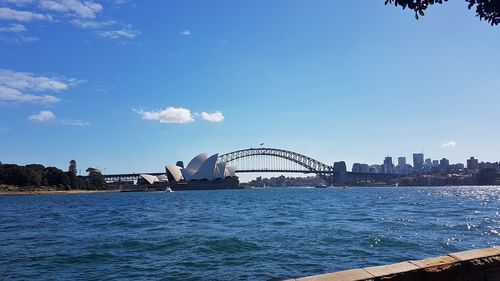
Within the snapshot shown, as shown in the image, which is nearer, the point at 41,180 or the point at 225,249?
the point at 225,249

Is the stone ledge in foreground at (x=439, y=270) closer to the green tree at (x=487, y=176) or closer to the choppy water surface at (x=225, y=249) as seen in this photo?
the choppy water surface at (x=225, y=249)

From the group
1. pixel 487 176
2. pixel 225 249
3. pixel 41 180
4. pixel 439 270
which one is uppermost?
pixel 487 176

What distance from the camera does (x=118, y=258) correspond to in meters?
12.4

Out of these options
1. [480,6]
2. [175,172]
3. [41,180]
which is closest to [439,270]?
[480,6]

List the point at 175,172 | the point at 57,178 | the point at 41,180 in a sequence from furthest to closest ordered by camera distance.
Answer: the point at 175,172, the point at 57,178, the point at 41,180

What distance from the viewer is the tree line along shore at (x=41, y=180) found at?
362 feet

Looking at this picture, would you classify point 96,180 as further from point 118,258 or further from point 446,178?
point 118,258

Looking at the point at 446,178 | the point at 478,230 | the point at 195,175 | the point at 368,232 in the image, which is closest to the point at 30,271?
the point at 368,232

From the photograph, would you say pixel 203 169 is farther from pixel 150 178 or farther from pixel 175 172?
pixel 150 178

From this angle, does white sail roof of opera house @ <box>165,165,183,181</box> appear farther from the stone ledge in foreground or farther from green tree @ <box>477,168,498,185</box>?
the stone ledge in foreground

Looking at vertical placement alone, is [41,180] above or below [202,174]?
below

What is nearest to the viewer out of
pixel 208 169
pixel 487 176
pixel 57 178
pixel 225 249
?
pixel 225 249

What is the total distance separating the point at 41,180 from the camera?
118 meters

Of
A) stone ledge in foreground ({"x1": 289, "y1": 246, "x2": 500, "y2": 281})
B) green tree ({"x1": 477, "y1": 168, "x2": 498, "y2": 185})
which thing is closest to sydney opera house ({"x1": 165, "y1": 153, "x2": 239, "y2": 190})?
green tree ({"x1": 477, "y1": 168, "x2": 498, "y2": 185})
